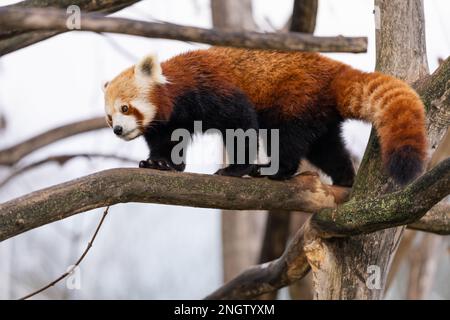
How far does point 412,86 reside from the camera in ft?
10.8

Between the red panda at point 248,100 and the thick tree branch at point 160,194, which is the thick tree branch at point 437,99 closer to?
the red panda at point 248,100

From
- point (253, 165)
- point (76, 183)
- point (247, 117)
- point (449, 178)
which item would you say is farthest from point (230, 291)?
point (449, 178)

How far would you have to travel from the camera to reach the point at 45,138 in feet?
16.3

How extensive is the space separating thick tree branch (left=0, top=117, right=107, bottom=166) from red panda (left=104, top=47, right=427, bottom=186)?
4.11ft

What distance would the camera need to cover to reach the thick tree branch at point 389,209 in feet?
7.80

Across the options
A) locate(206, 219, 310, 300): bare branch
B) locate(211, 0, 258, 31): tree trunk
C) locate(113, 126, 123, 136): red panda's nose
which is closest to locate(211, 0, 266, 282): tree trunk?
locate(211, 0, 258, 31): tree trunk

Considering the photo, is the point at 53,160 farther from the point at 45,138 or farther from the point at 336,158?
the point at 336,158

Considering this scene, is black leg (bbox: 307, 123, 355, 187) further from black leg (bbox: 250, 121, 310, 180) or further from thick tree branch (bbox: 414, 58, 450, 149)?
thick tree branch (bbox: 414, 58, 450, 149)

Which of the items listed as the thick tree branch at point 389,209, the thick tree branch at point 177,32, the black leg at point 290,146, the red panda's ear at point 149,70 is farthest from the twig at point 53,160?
the thick tree branch at point 177,32

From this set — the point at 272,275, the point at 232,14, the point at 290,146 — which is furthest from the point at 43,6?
the point at 232,14

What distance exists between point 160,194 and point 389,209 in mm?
936

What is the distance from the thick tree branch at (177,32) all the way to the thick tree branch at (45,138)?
348cm

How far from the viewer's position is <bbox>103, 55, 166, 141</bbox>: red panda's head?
3707 mm
